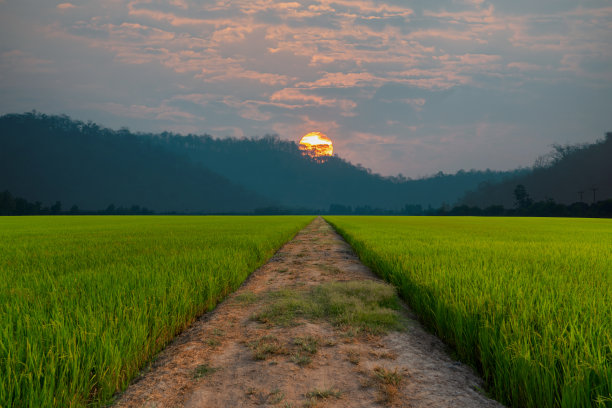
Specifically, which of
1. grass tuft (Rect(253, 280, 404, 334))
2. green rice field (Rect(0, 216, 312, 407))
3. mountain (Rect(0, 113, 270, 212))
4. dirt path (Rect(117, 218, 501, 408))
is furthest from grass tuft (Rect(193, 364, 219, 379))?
mountain (Rect(0, 113, 270, 212))

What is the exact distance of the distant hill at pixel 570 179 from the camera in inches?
5049

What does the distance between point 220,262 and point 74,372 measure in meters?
4.71

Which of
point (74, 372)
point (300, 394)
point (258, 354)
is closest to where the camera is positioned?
point (74, 372)

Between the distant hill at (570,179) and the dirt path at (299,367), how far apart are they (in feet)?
513

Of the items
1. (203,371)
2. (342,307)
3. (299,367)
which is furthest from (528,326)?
(203,371)

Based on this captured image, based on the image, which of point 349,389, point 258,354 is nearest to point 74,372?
point 258,354

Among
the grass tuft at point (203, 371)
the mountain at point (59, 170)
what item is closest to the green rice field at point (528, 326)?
the grass tuft at point (203, 371)

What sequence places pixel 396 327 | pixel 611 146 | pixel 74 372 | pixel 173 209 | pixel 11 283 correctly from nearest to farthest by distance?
pixel 74 372 < pixel 396 327 < pixel 11 283 < pixel 611 146 < pixel 173 209

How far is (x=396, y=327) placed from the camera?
4164 mm

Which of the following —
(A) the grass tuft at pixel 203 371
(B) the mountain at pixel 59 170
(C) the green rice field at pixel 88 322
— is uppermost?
(B) the mountain at pixel 59 170

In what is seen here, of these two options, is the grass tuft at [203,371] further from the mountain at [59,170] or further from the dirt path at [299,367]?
the mountain at [59,170]

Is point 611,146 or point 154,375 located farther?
point 611,146

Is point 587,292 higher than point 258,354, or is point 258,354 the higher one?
point 587,292

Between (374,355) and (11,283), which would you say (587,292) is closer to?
(374,355)
